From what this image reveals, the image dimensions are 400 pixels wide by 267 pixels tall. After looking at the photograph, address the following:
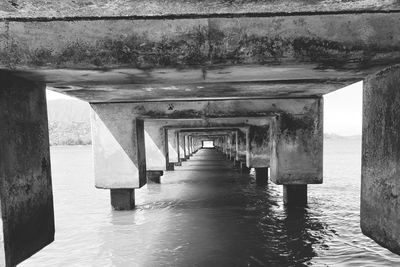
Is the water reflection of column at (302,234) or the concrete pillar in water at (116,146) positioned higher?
the concrete pillar in water at (116,146)

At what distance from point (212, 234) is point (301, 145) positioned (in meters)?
3.00

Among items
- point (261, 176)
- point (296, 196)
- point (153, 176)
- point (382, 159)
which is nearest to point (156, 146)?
point (153, 176)

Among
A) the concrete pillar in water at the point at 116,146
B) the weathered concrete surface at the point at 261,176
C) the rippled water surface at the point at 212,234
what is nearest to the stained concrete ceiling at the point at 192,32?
the rippled water surface at the point at 212,234

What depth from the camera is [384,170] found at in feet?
11.3

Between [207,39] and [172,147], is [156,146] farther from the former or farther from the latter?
[207,39]

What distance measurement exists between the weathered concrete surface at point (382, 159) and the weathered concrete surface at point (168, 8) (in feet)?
3.35

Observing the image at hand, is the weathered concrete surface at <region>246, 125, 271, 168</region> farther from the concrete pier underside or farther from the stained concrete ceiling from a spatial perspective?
the stained concrete ceiling

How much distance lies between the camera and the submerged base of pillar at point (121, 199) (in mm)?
9055

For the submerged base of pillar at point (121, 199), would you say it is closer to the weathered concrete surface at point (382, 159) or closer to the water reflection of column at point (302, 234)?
the water reflection of column at point (302, 234)

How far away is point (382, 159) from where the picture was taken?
137 inches

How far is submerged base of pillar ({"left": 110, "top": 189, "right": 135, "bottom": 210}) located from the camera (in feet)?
29.7

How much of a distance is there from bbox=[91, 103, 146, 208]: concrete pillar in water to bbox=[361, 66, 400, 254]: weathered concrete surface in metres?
5.59

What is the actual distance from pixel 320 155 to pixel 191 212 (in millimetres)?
3821

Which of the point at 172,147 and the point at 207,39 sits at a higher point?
the point at 207,39
